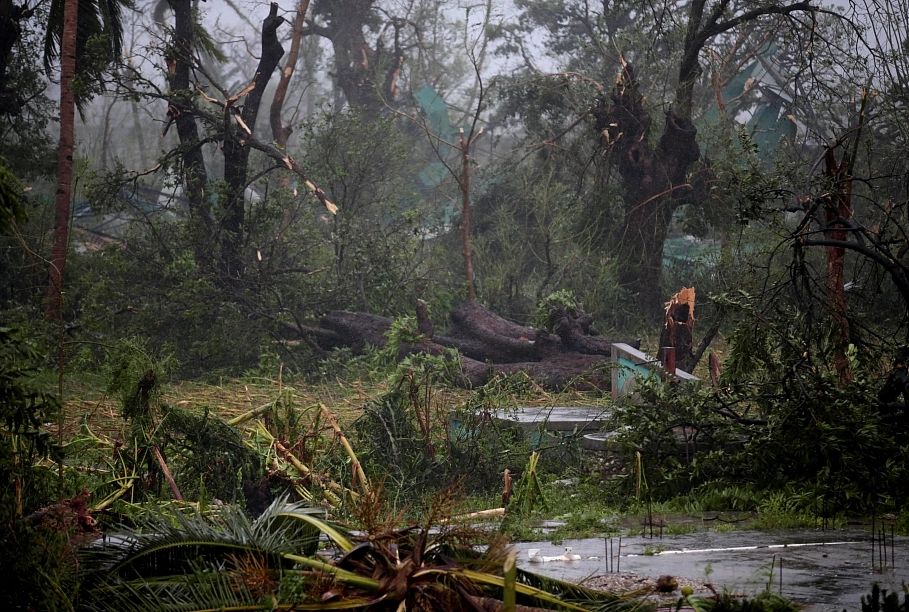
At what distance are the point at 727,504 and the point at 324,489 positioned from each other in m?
2.64

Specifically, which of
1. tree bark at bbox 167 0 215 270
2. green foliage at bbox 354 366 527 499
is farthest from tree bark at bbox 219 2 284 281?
green foliage at bbox 354 366 527 499

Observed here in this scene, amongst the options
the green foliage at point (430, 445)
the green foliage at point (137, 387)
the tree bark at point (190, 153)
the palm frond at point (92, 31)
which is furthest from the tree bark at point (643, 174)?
the green foliage at point (137, 387)

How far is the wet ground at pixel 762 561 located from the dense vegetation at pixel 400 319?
424mm

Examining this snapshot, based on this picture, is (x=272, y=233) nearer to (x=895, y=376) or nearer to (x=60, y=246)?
(x=60, y=246)

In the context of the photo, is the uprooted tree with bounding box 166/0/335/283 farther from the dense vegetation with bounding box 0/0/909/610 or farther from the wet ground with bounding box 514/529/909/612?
the wet ground with bounding box 514/529/909/612

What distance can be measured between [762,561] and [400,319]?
28.6 feet

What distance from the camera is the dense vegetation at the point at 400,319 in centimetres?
341

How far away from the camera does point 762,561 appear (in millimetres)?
4371

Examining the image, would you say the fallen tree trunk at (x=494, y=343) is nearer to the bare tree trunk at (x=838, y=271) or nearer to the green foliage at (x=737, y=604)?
the bare tree trunk at (x=838, y=271)

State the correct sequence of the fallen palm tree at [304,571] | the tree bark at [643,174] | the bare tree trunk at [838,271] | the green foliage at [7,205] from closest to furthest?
the fallen palm tree at [304,571] < the green foliage at [7,205] < the bare tree trunk at [838,271] < the tree bark at [643,174]

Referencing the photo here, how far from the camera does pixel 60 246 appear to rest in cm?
891

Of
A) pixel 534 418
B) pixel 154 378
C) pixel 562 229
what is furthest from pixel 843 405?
pixel 562 229

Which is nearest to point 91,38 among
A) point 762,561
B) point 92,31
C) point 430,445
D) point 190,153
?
point 92,31

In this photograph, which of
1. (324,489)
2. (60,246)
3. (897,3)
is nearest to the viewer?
(324,489)
